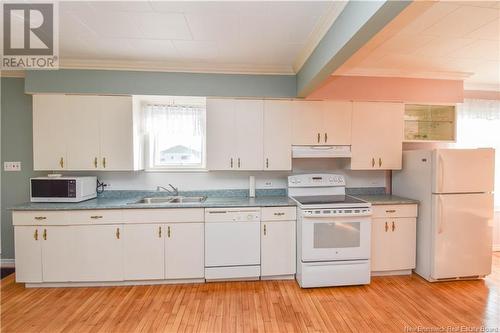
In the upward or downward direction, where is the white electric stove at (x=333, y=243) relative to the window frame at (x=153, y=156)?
downward

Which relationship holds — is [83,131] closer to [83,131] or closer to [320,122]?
[83,131]

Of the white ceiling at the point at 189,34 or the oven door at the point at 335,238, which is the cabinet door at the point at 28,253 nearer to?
the white ceiling at the point at 189,34

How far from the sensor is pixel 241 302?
8.00ft

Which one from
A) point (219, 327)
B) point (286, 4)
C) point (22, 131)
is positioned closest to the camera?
point (286, 4)

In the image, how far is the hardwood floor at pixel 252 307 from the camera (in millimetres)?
2111

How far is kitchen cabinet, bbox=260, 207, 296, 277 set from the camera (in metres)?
2.82

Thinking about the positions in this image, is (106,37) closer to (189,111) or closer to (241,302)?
(189,111)

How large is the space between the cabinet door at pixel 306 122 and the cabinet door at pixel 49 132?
2685 mm

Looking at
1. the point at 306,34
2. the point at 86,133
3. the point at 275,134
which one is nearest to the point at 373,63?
the point at 306,34

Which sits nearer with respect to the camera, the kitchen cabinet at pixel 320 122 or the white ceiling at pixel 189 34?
the white ceiling at pixel 189 34

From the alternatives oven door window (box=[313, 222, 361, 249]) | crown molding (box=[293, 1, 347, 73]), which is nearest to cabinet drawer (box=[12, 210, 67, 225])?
oven door window (box=[313, 222, 361, 249])

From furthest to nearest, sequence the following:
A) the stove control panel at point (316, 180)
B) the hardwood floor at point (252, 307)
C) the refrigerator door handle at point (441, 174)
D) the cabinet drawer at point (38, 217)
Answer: the stove control panel at point (316, 180), the refrigerator door handle at point (441, 174), the cabinet drawer at point (38, 217), the hardwood floor at point (252, 307)

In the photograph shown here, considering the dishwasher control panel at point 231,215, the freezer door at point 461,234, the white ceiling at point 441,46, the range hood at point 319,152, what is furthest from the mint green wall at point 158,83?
the freezer door at point 461,234

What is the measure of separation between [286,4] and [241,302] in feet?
8.54
